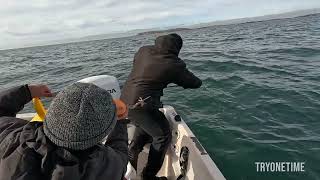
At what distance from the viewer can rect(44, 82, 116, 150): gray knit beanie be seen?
1.92m

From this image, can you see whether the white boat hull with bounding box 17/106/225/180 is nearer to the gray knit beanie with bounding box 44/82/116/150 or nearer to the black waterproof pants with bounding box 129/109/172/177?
the black waterproof pants with bounding box 129/109/172/177


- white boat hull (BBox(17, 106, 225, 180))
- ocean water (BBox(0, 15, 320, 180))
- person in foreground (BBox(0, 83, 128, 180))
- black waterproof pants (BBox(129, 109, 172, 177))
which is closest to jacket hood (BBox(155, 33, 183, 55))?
black waterproof pants (BBox(129, 109, 172, 177))

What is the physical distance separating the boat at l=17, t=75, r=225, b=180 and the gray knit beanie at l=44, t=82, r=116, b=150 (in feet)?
7.51

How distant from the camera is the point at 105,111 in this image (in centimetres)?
204

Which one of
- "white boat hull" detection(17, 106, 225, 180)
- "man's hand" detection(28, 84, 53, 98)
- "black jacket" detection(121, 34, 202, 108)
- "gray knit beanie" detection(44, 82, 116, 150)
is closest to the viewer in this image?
"gray knit beanie" detection(44, 82, 116, 150)

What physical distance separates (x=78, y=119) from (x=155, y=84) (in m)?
2.93

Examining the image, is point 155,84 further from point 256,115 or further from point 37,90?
point 256,115

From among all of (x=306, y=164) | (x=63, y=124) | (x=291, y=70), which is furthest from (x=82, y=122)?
(x=291, y=70)

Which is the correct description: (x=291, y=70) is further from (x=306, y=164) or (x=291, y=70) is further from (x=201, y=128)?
(x=306, y=164)

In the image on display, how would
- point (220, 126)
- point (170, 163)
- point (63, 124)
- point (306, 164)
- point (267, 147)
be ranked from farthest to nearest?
point (220, 126) → point (267, 147) → point (306, 164) → point (170, 163) → point (63, 124)

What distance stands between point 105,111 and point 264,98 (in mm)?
8492

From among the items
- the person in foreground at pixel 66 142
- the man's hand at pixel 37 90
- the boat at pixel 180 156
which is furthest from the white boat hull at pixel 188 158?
the person in foreground at pixel 66 142

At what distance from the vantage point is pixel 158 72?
473cm

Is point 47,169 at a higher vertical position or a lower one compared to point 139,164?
higher
